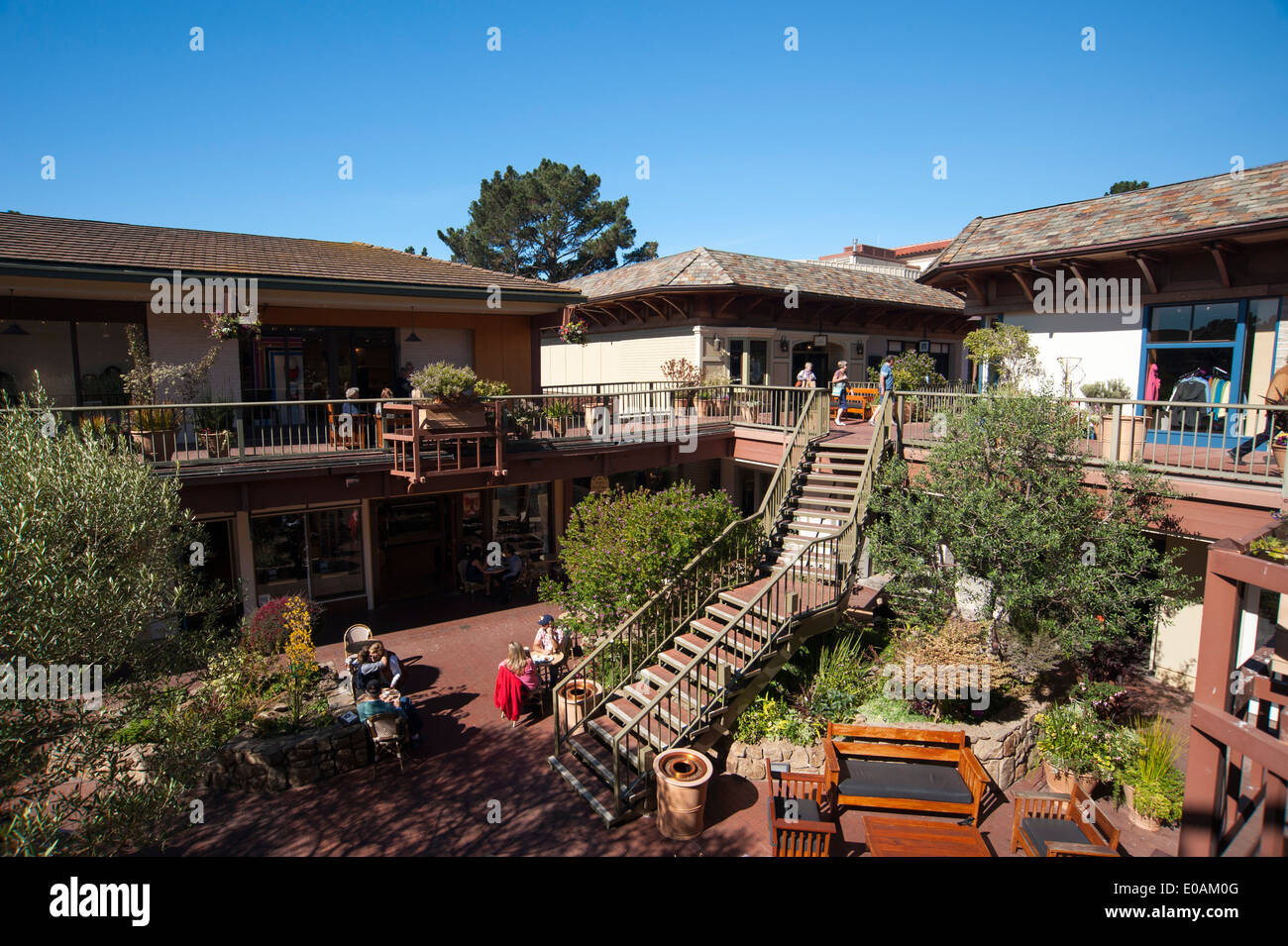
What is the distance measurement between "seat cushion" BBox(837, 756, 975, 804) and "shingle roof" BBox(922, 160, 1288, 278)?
999 cm

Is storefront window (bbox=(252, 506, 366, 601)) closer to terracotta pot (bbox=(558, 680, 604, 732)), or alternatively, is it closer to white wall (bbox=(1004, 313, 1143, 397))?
terracotta pot (bbox=(558, 680, 604, 732))

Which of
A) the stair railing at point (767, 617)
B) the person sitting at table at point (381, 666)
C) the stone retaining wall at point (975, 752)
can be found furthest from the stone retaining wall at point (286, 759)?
the stone retaining wall at point (975, 752)

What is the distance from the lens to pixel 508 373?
17.4 metres

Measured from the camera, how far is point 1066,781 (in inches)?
A: 331

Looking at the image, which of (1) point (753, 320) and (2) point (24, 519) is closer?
(2) point (24, 519)

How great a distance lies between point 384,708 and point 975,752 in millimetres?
7397

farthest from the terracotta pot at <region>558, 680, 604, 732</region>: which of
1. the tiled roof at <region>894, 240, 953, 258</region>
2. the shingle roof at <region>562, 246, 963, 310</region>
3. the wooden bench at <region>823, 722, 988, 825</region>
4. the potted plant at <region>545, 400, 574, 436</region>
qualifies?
the tiled roof at <region>894, 240, 953, 258</region>

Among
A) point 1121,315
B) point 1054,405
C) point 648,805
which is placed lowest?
point 648,805

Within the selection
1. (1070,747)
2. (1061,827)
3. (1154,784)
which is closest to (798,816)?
(1061,827)

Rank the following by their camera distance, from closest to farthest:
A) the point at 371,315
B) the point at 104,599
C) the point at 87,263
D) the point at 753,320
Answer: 1. the point at 104,599
2. the point at 87,263
3. the point at 371,315
4. the point at 753,320

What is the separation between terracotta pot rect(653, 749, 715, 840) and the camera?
7.41 metres

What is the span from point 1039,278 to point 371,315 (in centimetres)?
1422
